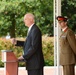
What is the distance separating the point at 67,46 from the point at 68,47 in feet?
0.07

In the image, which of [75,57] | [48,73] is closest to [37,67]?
[75,57]

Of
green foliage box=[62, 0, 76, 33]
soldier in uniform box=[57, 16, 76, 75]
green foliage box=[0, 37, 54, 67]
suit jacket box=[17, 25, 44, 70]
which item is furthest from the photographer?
green foliage box=[62, 0, 76, 33]

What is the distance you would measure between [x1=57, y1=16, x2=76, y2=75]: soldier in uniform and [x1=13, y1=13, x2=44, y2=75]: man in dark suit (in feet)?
2.26

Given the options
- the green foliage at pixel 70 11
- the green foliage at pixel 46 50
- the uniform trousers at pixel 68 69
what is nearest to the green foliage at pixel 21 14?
the green foliage at pixel 70 11

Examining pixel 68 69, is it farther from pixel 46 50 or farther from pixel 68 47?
pixel 46 50

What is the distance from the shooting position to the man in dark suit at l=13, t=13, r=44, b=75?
416cm

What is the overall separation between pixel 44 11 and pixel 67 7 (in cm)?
104

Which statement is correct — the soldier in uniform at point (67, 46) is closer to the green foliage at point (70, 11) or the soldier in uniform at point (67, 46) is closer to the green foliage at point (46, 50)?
the green foliage at point (46, 50)

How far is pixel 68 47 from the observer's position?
4.91 m

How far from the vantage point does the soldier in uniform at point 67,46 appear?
15.9 ft

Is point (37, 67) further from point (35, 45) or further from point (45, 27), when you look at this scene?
point (45, 27)

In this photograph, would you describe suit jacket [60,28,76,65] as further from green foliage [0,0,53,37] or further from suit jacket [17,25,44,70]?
green foliage [0,0,53,37]

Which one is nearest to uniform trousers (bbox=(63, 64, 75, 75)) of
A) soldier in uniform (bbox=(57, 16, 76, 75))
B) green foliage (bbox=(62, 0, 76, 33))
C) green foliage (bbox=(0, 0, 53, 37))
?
soldier in uniform (bbox=(57, 16, 76, 75))

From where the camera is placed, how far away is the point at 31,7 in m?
11.3
